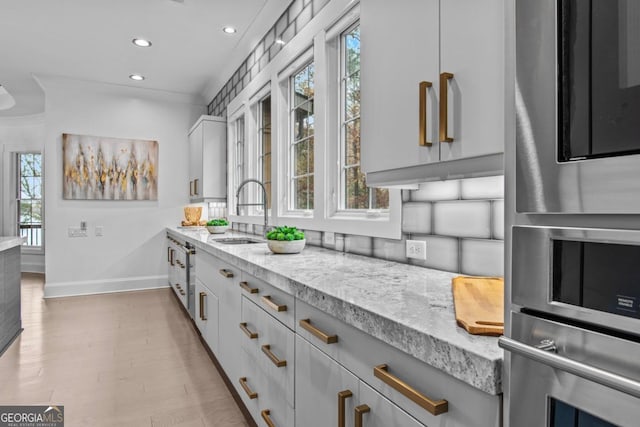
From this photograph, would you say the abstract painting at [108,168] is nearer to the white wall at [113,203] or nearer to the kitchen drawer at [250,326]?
the white wall at [113,203]

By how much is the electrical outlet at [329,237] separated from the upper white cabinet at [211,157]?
8.79 ft

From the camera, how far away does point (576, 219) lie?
547 mm

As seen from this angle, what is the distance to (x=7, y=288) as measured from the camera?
3.15 metres

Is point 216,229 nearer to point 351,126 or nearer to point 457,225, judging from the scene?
point 351,126

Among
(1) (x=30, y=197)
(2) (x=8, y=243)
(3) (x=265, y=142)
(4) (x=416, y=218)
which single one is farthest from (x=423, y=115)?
(1) (x=30, y=197)

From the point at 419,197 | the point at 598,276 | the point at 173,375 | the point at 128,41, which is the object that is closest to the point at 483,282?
the point at 419,197

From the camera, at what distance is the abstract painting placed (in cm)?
500

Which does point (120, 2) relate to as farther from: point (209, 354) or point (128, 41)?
point (209, 354)

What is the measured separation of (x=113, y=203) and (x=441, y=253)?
16.4 ft

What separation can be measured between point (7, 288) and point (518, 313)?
3.88 m

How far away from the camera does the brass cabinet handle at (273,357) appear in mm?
1455

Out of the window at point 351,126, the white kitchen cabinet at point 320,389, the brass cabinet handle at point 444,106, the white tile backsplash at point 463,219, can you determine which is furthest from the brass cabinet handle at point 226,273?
the brass cabinet handle at point 444,106

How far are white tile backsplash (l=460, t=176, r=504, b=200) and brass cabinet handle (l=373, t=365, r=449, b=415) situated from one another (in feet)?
2.61

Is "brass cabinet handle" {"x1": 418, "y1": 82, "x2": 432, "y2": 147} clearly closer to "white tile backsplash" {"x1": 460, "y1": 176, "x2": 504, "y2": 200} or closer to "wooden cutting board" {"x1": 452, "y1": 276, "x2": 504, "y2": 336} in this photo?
"white tile backsplash" {"x1": 460, "y1": 176, "x2": 504, "y2": 200}
